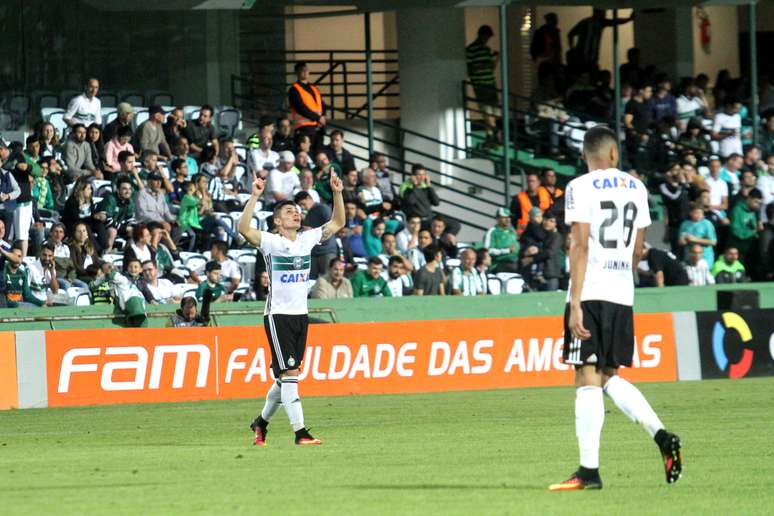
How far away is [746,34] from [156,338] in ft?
76.7

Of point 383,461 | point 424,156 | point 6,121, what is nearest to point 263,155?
point 6,121

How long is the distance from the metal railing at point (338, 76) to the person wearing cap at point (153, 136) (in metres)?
4.29

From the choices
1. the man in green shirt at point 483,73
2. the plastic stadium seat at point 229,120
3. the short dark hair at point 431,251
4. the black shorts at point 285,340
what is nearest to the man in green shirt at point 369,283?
the short dark hair at point 431,251

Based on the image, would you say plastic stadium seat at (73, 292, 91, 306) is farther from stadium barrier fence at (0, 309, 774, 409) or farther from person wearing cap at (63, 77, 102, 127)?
person wearing cap at (63, 77, 102, 127)

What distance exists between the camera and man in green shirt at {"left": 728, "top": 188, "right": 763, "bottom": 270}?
1032 inches

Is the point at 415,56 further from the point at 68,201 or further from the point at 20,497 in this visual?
the point at 20,497

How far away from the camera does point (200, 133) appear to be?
2447 cm

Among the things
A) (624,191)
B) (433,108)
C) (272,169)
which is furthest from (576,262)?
(433,108)

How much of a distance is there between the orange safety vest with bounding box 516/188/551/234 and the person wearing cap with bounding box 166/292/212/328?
6680 millimetres

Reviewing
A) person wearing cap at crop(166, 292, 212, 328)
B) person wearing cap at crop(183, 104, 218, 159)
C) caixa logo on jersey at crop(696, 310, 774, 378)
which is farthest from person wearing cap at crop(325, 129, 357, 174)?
caixa logo on jersey at crop(696, 310, 774, 378)

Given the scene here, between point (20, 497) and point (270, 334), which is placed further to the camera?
point (270, 334)

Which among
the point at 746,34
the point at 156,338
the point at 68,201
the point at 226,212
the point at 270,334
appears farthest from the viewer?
the point at 746,34

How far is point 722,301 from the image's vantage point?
2394cm

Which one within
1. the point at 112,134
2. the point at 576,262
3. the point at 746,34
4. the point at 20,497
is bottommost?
the point at 20,497
